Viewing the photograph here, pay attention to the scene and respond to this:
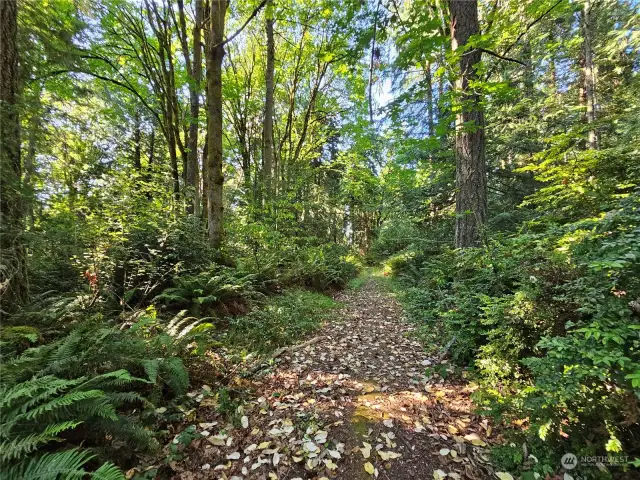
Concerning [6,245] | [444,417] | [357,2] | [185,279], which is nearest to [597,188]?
[444,417]

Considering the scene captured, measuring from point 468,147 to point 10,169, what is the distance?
6.82 meters

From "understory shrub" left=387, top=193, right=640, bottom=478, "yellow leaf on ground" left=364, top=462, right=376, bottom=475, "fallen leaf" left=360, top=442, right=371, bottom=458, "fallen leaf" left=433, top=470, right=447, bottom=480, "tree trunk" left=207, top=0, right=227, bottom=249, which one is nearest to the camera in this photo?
"understory shrub" left=387, top=193, right=640, bottom=478

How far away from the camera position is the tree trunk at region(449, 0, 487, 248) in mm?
5129

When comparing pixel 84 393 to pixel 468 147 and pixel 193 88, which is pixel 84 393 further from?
pixel 193 88

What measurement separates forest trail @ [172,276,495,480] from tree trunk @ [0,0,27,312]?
9.21 ft

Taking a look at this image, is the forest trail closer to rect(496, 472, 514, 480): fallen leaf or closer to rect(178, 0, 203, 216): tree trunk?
rect(496, 472, 514, 480): fallen leaf

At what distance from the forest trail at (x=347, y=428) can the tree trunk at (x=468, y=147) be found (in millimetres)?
2729

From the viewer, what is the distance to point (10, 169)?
10.9ft

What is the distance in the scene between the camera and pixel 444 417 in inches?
113

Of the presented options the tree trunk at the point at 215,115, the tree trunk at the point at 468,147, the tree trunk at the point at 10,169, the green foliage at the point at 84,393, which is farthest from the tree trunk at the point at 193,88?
the tree trunk at the point at 468,147

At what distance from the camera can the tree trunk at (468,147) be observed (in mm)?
5129

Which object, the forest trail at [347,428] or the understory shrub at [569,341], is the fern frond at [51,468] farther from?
the understory shrub at [569,341]

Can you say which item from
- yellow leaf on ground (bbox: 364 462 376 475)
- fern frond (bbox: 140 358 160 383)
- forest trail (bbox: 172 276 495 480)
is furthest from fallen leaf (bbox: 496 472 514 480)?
fern frond (bbox: 140 358 160 383)

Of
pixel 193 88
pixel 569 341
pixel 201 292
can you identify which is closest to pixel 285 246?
pixel 201 292
